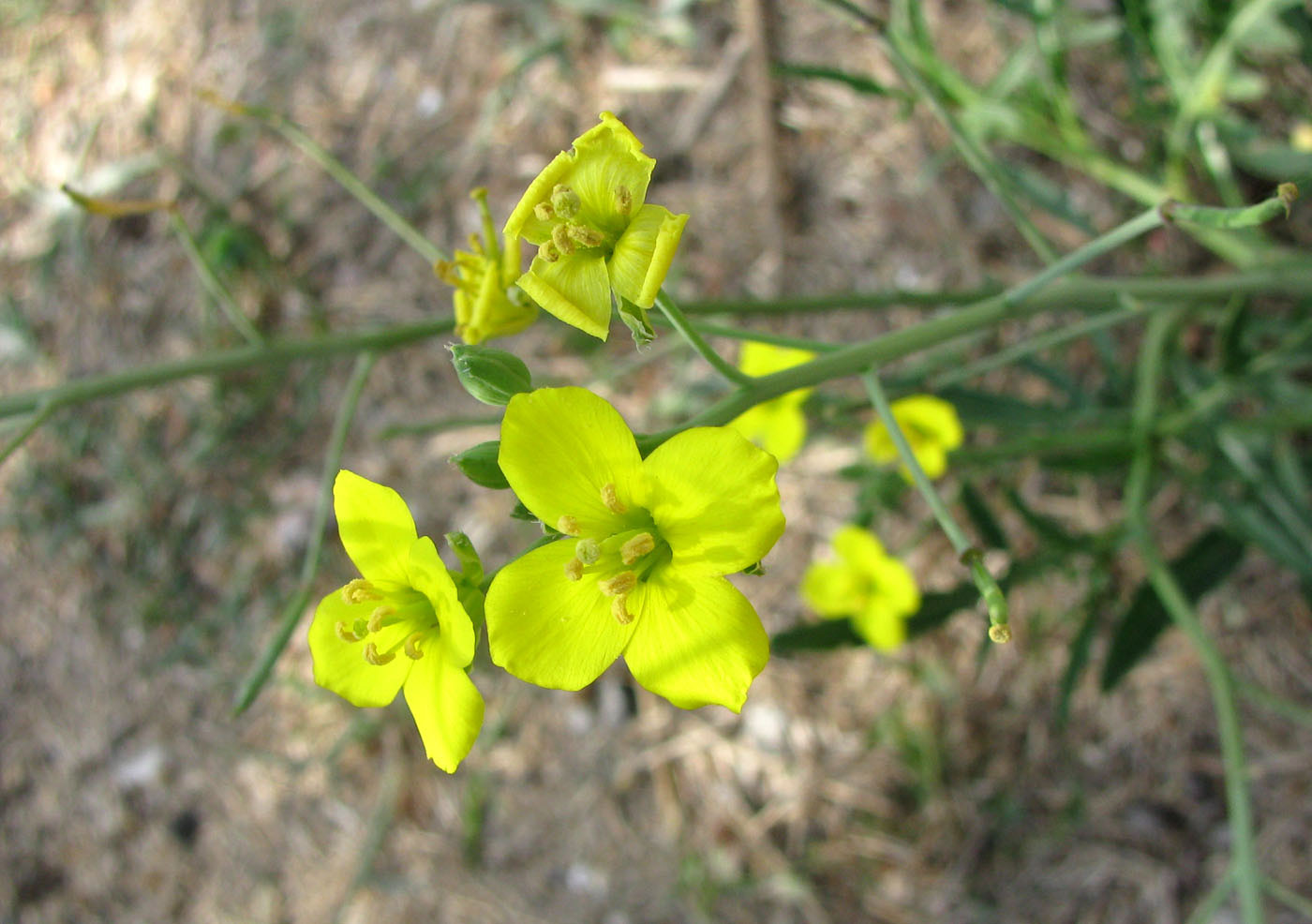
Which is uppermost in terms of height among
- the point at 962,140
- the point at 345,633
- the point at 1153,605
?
the point at 962,140

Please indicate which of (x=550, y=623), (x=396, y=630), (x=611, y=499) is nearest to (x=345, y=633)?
(x=396, y=630)

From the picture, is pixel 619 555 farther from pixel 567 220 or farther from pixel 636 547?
pixel 567 220

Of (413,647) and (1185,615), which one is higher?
(413,647)

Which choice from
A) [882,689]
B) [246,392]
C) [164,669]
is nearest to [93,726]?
[164,669]

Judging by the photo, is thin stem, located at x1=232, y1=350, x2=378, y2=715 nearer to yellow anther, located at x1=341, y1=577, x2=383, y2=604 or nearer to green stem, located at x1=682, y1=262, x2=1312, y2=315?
yellow anther, located at x1=341, y1=577, x2=383, y2=604

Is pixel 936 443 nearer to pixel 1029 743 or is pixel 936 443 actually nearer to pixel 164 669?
pixel 1029 743

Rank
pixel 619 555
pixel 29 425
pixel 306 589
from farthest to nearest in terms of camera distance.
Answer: pixel 306 589
pixel 29 425
pixel 619 555
